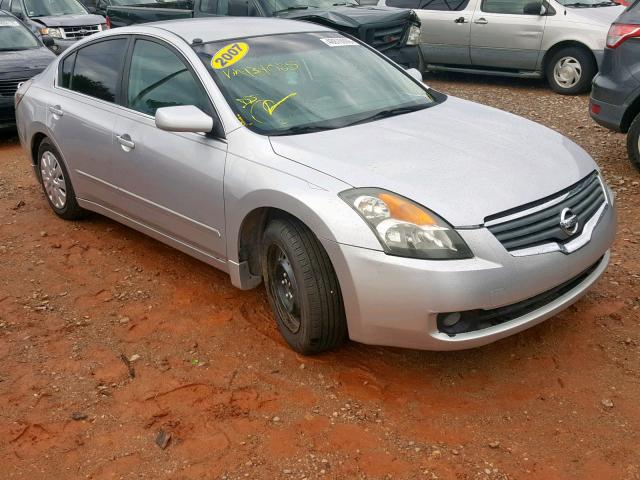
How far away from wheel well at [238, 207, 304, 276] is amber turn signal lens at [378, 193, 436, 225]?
621mm

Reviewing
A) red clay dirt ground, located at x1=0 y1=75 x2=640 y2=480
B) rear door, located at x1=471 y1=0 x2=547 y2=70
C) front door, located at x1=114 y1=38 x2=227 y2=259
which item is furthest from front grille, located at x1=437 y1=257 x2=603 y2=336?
rear door, located at x1=471 y1=0 x2=547 y2=70

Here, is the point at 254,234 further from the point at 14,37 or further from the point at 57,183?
the point at 14,37

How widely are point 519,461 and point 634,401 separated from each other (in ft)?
A: 2.39

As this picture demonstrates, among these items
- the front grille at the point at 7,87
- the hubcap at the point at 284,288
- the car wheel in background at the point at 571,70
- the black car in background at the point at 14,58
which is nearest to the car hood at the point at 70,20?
the black car in background at the point at 14,58

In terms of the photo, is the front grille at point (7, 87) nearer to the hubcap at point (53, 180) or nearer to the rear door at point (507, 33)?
the hubcap at point (53, 180)

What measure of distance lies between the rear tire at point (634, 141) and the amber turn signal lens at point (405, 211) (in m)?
3.85

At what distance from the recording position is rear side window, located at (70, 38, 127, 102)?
196 inches

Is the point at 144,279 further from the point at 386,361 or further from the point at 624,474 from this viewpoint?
the point at 624,474

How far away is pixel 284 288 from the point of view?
3.82 m

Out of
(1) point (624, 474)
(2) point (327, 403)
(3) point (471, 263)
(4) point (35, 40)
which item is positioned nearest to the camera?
(1) point (624, 474)

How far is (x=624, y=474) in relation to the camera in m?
2.88

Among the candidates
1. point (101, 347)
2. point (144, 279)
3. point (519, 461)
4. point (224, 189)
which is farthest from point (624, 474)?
point (144, 279)

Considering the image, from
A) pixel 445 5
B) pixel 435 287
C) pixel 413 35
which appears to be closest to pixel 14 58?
pixel 413 35

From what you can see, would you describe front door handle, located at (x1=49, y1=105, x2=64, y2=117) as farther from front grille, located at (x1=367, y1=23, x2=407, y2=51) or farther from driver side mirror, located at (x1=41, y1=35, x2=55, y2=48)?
driver side mirror, located at (x1=41, y1=35, x2=55, y2=48)
